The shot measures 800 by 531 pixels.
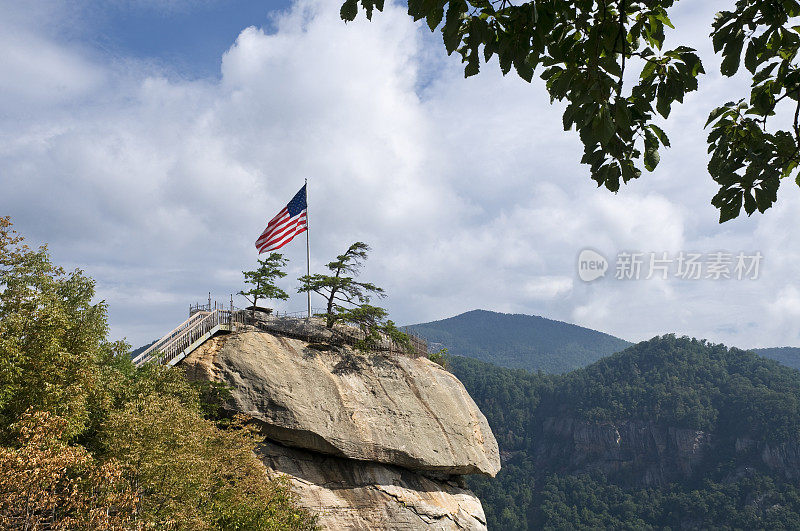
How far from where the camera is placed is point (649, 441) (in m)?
125

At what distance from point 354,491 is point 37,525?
13029 mm

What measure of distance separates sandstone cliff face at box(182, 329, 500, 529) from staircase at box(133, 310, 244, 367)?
1.52 ft

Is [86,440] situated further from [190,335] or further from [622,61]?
[622,61]

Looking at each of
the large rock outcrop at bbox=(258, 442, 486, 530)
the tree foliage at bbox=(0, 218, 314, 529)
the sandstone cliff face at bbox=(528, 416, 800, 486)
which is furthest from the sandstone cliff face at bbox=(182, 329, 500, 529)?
the sandstone cliff face at bbox=(528, 416, 800, 486)

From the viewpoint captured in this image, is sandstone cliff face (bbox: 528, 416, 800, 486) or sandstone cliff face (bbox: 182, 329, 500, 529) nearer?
sandstone cliff face (bbox: 182, 329, 500, 529)

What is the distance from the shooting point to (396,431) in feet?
71.3

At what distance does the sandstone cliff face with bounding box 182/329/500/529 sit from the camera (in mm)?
19391

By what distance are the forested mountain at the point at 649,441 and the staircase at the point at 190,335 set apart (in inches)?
3547


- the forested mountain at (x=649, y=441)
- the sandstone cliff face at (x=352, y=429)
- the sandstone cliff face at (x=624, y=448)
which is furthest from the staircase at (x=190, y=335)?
the sandstone cliff face at (x=624, y=448)

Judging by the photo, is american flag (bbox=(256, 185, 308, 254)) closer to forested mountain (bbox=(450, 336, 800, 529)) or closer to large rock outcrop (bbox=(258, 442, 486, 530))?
large rock outcrop (bbox=(258, 442, 486, 530))

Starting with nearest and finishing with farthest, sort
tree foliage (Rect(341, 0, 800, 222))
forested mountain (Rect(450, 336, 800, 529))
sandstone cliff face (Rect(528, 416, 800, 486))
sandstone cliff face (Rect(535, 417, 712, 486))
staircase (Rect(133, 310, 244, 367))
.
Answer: tree foliage (Rect(341, 0, 800, 222)), staircase (Rect(133, 310, 244, 367)), forested mountain (Rect(450, 336, 800, 529)), sandstone cliff face (Rect(528, 416, 800, 486)), sandstone cliff face (Rect(535, 417, 712, 486))

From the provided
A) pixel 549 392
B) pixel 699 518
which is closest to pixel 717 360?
pixel 549 392

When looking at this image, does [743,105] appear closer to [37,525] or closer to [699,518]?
[37,525]

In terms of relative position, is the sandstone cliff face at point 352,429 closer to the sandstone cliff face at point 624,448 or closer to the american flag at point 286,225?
the american flag at point 286,225
